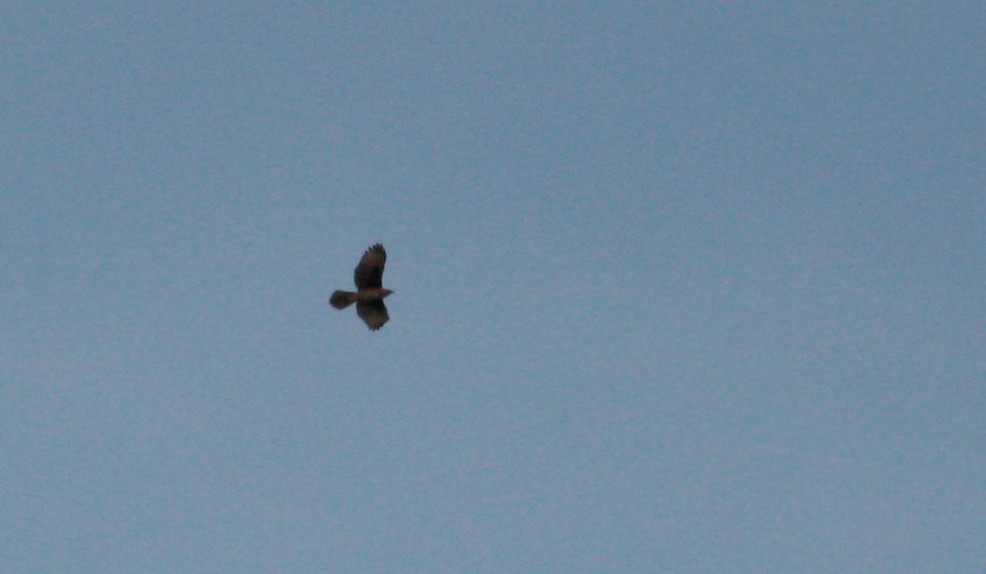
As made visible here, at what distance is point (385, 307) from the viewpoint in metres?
61.1

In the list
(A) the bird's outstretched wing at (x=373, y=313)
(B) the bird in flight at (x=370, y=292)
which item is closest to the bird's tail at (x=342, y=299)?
(B) the bird in flight at (x=370, y=292)

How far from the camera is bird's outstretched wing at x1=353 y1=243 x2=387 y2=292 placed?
199ft

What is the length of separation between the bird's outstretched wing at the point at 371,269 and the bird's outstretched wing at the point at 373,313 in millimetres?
100

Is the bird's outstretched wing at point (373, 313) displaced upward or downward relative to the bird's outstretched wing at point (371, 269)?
downward

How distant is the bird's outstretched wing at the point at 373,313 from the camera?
6081 centimetres

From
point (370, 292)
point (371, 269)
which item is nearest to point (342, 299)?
point (370, 292)

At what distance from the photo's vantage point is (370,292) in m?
60.8

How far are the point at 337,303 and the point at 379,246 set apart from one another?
235 centimetres

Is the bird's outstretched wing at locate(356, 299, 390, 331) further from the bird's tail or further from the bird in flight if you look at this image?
the bird's tail

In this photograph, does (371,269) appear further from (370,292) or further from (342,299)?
(342,299)

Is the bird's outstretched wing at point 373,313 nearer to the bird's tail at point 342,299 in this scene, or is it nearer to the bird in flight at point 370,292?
the bird in flight at point 370,292

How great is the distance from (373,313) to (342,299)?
3.69ft

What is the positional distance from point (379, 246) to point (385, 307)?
195cm

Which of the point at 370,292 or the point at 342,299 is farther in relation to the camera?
the point at 370,292
